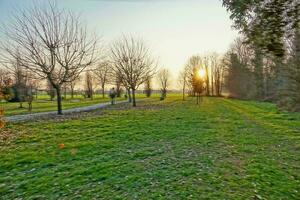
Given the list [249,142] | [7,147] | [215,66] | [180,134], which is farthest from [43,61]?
[215,66]

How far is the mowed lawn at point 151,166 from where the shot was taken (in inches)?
195

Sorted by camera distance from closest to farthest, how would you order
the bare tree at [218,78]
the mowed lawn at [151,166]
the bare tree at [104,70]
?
the mowed lawn at [151,166] < the bare tree at [104,70] < the bare tree at [218,78]

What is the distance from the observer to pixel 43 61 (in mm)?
18984

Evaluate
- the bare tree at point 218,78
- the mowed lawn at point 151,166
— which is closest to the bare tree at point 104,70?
the mowed lawn at point 151,166

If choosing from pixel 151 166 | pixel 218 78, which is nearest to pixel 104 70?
pixel 151 166

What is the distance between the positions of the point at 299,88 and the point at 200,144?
17.3ft

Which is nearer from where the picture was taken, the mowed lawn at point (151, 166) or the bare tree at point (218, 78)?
the mowed lawn at point (151, 166)

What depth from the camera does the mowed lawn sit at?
4.95 m

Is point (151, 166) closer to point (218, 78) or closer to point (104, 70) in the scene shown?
point (104, 70)

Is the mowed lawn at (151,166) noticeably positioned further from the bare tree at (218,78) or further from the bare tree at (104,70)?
the bare tree at (218,78)

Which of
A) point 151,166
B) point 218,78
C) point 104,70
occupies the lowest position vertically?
point 151,166

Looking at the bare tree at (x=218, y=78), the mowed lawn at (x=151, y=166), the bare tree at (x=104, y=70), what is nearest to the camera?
the mowed lawn at (x=151, y=166)

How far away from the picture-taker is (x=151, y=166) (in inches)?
252

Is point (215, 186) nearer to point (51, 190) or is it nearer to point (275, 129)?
point (51, 190)
